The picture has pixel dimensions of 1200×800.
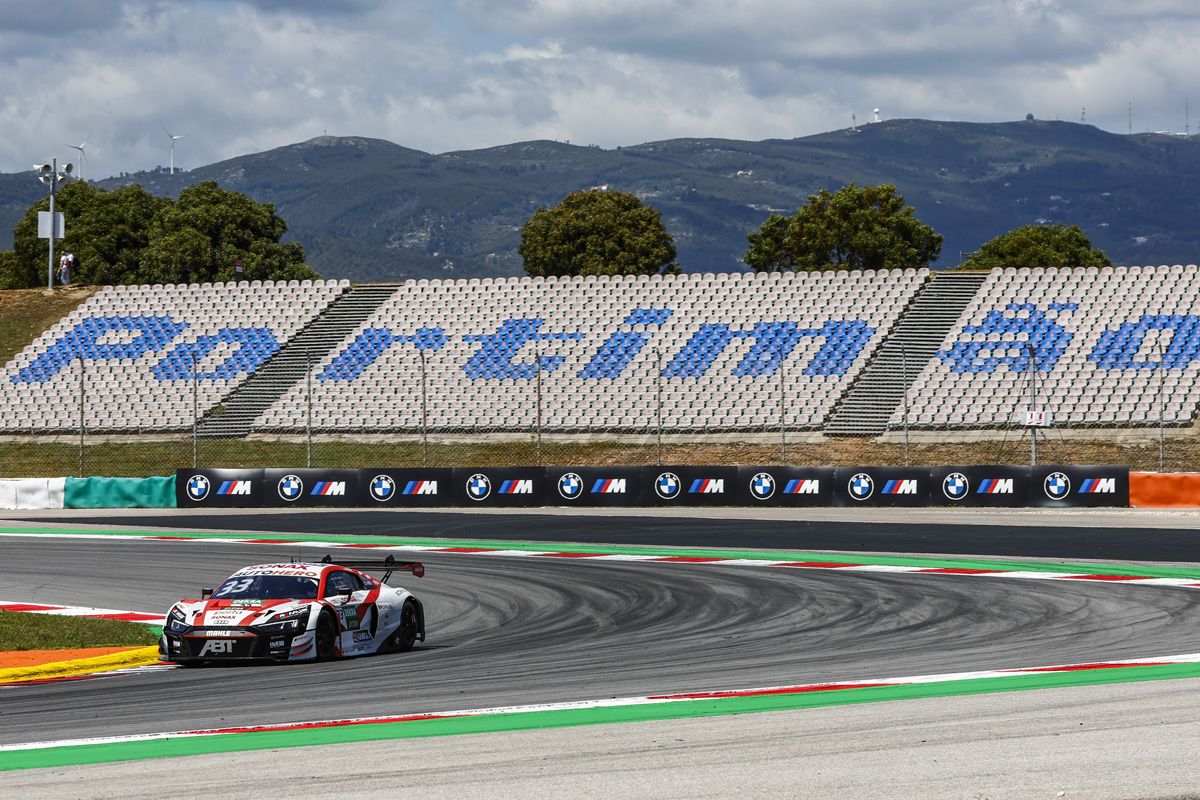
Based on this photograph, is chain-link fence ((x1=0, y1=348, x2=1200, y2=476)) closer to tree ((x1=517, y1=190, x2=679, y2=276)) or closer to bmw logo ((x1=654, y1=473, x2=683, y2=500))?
bmw logo ((x1=654, y1=473, x2=683, y2=500))

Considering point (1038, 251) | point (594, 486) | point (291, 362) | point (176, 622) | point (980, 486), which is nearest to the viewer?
point (176, 622)

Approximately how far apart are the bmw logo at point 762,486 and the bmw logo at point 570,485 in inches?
178

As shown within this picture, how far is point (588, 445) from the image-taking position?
4912 centimetres

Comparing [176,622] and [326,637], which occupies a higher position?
[176,622]

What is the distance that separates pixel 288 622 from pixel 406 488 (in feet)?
82.6

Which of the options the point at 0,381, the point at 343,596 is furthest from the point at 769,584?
the point at 0,381

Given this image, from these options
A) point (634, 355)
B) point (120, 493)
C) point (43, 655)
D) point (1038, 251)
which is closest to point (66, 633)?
point (43, 655)

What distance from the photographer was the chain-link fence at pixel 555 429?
45.8 metres

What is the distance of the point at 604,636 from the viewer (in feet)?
62.3

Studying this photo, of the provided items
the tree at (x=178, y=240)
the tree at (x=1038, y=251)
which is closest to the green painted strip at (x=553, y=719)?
the tree at (x=1038, y=251)

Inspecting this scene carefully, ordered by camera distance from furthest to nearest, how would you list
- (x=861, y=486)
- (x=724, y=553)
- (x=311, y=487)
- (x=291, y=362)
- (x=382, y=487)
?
(x=291, y=362)
(x=311, y=487)
(x=382, y=487)
(x=861, y=486)
(x=724, y=553)

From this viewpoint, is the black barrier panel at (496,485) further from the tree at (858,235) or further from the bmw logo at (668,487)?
the tree at (858,235)

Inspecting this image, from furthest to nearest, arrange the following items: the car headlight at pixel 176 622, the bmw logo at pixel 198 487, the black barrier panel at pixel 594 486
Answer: the bmw logo at pixel 198 487 < the black barrier panel at pixel 594 486 < the car headlight at pixel 176 622

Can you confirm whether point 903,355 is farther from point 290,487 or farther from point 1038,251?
point 1038,251
